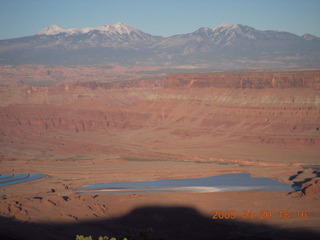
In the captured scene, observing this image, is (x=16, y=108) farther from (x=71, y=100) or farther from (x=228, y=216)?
(x=228, y=216)

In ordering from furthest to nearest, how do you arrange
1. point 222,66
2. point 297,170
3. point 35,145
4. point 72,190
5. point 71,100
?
point 222,66 → point 71,100 → point 35,145 → point 297,170 → point 72,190

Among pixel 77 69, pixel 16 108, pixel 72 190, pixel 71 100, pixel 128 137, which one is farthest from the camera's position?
pixel 77 69

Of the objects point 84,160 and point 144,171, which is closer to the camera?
point 144,171

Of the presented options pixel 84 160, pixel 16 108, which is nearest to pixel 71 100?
pixel 16 108

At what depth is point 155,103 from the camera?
94.9 meters

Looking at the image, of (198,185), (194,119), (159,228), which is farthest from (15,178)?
(194,119)

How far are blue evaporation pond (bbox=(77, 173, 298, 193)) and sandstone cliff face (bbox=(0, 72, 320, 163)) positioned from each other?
1155cm

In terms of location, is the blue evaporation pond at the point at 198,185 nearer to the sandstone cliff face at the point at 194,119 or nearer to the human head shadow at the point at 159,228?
the human head shadow at the point at 159,228

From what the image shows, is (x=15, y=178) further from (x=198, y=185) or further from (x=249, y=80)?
(x=249, y=80)

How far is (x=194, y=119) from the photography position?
84500mm

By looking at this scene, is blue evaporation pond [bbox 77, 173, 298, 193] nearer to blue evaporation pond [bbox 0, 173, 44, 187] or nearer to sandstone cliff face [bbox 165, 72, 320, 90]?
blue evaporation pond [bbox 0, 173, 44, 187]

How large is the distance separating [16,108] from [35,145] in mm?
20360

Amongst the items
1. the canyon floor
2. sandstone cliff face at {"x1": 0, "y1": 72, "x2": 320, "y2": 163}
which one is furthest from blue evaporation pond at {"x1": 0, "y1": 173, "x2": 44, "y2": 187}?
sandstone cliff face at {"x1": 0, "y1": 72, "x2": 320, "y2": 163}

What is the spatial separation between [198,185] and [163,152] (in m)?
19.8
